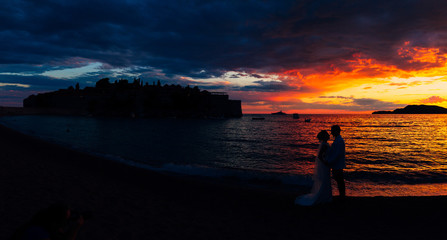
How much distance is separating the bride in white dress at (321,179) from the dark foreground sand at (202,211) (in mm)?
294

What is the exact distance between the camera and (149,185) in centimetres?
1147

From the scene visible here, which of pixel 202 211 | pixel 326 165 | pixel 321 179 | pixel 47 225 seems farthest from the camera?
pixel 202 211

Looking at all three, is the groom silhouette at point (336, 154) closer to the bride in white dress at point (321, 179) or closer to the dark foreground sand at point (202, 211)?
the bride in white dress at point (321, 179)

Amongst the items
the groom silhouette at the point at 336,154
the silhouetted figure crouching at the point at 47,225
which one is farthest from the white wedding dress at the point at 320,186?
the silhouetted figure crouching at the point at 47,225

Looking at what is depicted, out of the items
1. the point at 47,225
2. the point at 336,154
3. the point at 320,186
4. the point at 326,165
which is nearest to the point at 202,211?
the point at 320,186

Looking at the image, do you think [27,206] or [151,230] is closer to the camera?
[151,230]

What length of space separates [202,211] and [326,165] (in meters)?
4.30

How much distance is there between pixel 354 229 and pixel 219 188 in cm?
581

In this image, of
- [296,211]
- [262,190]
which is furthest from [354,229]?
[262,190]

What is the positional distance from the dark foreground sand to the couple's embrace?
0.37m

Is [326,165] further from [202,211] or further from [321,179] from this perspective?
[202,211]

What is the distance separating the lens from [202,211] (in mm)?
8242

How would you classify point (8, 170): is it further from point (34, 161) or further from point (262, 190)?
point (262, 190)

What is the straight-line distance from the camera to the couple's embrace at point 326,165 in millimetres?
7824
